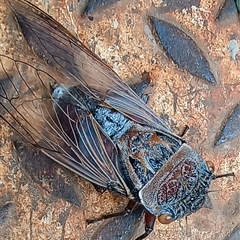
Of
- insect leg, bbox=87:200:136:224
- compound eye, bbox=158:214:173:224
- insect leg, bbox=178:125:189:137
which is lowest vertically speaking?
compound eye, bbox=158:214:173:224

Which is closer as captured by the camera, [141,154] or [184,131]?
[141,154]

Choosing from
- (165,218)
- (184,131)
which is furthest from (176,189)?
(184,131)

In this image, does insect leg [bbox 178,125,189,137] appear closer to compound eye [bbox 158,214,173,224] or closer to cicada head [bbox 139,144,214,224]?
cicada head [bbox 139,144,214,224]

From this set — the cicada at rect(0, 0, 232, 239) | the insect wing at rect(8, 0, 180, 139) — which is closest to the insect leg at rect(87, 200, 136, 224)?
the cicada at rect(0, 0, 232, 239)

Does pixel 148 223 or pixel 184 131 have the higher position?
pixel 184 131

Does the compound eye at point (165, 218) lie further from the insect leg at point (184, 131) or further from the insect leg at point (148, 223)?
the insect leg at point (184, 131)

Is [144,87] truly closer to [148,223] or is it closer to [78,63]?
[78,63]

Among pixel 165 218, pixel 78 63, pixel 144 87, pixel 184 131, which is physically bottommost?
pixel 165 218
